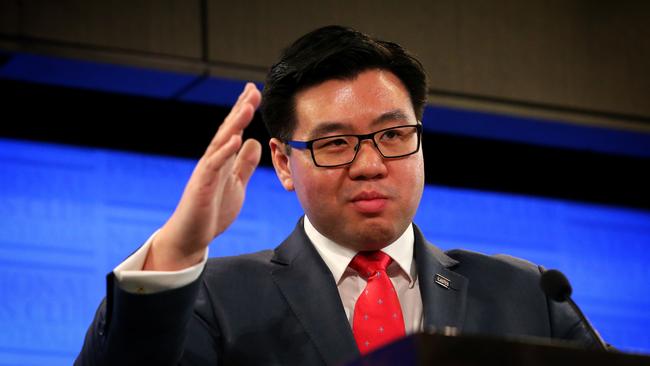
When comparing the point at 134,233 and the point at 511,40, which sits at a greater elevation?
the point at 511,40

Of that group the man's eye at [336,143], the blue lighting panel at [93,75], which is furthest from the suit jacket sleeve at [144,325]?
the blue lighting panel at [93,75]

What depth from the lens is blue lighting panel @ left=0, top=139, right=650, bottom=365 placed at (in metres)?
3.71

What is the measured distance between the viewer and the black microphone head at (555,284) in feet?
6.32

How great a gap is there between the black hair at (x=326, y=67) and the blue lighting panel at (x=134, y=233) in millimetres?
1500

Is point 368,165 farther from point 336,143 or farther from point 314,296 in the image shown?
point 314,296

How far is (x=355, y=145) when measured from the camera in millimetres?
2312

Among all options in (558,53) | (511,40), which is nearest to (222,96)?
(511,40)

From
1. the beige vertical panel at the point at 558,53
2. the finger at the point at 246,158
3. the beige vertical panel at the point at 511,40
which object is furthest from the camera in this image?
the beige vertical panel at the point at 558,53

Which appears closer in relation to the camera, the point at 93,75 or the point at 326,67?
the point at 326,67

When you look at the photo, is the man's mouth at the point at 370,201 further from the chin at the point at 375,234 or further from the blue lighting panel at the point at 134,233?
the blue lighting panel at the point at 134,233

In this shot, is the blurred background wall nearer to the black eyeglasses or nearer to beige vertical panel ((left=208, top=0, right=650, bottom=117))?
beige vertical panel ((left=208, top=0, right=650, bottom=117))

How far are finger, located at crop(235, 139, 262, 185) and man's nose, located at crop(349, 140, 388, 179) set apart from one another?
36 cm

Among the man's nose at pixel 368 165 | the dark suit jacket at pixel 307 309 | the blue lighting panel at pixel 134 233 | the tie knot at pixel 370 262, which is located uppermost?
the man's nose at pixel 368 165

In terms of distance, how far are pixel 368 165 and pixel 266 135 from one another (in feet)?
6.51
